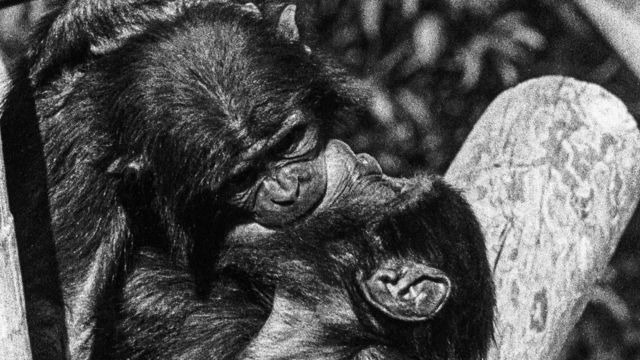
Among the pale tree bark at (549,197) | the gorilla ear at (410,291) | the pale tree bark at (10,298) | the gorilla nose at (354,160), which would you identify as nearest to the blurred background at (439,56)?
the pale tree bark at (549,197)

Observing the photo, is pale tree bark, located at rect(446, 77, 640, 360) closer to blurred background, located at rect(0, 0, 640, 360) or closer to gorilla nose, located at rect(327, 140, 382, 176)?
gorilla nose, located at rect(327, 140, 382, 176)

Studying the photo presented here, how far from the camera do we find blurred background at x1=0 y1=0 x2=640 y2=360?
4691 millimetres

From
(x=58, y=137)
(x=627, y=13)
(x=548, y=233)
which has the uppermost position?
(x=58, y=137)

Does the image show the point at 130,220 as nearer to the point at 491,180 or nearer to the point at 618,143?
the point at 491,180

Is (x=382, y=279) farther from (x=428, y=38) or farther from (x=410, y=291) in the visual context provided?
(x=428, y=38)

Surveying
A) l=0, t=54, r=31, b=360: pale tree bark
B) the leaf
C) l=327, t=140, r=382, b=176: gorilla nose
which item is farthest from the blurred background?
l=0, t=54, r=31, b=360: pale tree bark

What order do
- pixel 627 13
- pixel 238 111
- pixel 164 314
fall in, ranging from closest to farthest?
1. pixel 627 13
2. pixel 238 111
3. pixel 164 314

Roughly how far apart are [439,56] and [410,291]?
1.77 m

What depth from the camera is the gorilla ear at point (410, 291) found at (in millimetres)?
3154

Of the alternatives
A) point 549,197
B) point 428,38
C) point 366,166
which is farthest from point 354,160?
point 428,38

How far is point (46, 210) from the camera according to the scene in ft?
10.8

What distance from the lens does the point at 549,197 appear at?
341cm

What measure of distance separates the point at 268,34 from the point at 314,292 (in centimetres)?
69

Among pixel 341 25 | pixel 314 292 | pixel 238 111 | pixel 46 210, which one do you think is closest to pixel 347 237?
pixel 314 292
